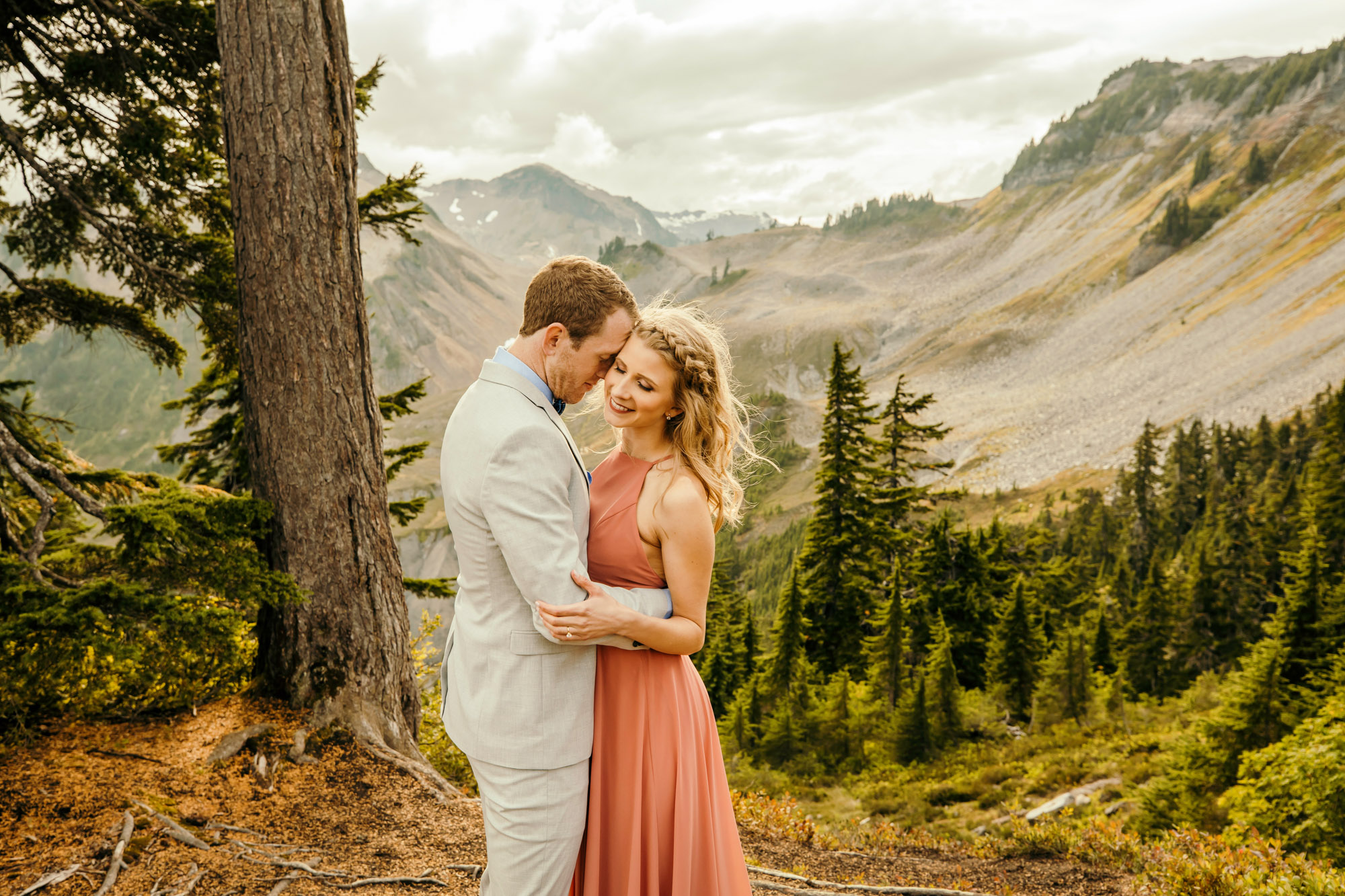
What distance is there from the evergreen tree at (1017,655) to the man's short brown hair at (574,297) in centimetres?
2367

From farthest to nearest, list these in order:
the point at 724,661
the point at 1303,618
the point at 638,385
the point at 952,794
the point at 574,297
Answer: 1. the point at 724,661
2. the point at 952,794
3. the point at 1303,618
4. the point at 638,385
5. the point at 574,297

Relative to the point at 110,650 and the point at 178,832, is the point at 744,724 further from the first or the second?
the point at 110,650

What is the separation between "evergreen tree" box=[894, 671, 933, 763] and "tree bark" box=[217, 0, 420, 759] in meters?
18.0

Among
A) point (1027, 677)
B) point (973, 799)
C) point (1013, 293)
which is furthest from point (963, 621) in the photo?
point (1013, 293)

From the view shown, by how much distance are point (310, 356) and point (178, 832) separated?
320 centimetres

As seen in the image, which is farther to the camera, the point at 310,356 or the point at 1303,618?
the point at 1303,618

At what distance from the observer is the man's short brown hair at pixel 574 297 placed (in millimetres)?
2963

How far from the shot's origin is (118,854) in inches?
162

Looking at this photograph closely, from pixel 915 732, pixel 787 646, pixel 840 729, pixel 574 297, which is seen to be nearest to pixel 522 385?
pixel 574 297

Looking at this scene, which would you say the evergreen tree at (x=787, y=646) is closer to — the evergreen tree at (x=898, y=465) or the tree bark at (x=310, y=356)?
the evergreen tree at (x=898, y=465)

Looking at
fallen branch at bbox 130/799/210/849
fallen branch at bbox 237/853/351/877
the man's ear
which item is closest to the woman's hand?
the man's ear

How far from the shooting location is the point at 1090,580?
Result: 41.6m

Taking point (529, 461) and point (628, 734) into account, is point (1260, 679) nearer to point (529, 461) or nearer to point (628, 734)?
point (628, 734)

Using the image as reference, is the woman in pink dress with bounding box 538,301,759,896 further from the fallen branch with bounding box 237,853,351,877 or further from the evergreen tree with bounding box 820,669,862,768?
the evergreen tree with bounding box 820,669,862,768
